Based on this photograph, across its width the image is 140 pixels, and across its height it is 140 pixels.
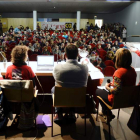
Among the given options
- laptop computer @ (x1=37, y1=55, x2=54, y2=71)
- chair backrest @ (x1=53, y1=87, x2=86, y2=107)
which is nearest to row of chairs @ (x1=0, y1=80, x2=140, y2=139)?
chair backrest @ (x1=53, y1=87, x2=86, y2=107)

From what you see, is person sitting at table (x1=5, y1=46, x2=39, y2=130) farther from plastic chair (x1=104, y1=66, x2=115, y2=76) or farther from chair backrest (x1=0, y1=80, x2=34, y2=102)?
plastic chair (x1=104, y1=66, x2=115, y2=76)

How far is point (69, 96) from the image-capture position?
2.13 metres

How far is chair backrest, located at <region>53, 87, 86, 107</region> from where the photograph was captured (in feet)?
6.88

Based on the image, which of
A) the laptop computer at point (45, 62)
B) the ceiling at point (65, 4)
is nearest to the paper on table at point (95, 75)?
the laptop computer at point (45, 62)

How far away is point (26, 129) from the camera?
8.02 feet

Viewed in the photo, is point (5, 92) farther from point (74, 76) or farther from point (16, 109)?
point (74, 76)

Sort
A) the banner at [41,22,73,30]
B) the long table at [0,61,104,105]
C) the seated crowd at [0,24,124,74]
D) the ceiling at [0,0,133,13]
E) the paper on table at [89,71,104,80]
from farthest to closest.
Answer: the banner at [41,22,73,30]
the ceiling at [0,0,133,13]
the seated crowd at [0,24,124,74]
the long table at [0,61,104,105]
the paper on table at [89,71,104,80]

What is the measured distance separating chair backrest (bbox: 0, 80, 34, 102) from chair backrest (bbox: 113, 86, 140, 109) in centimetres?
106

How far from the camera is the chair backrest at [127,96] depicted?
2.06m

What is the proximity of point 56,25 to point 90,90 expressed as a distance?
14.7 metres

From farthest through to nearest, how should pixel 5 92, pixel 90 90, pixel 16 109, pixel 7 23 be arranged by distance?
1. pixel 7 23
2. pixel 90 90
3. pixel 16 109
4. pixel 5 92

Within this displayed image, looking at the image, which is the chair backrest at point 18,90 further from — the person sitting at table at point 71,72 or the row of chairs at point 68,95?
the person sitting at table at point 71,72

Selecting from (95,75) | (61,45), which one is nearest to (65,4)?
(61,45)

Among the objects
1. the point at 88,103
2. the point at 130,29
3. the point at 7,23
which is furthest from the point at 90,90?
the point at 7,23
